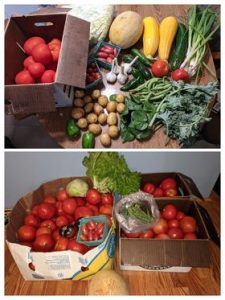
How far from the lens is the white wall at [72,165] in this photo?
1216 millimetres

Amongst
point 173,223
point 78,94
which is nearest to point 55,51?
point 78,94

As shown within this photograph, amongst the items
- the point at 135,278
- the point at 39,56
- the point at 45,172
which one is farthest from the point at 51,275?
the point at 39,56

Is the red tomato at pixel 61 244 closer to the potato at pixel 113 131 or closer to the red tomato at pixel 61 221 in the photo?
the red tomato at pixel 61 221

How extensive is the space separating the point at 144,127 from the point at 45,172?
1.93 feet

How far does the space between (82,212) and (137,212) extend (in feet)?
0.76

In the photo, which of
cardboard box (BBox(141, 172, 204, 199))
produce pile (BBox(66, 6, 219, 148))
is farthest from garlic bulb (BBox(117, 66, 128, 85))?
cardboard box (BBox(141, 172, 204, 199))

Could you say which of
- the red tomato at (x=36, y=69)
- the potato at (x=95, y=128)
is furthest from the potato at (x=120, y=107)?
the red tomato at (x=36, y=69)

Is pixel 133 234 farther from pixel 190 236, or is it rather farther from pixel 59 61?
pixel 59 61

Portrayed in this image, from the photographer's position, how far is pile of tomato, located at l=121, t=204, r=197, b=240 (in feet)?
3.46

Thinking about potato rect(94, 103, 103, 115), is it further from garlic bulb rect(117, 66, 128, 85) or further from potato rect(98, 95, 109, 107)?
garlic bulb rect(117, 66, 128, 85)

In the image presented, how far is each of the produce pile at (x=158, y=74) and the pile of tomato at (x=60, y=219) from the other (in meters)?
0.31

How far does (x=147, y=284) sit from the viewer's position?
0.99 m

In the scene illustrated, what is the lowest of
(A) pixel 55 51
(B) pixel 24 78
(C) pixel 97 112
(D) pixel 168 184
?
(D) pixel 168 184

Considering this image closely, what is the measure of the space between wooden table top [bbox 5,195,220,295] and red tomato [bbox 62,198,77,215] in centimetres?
27
